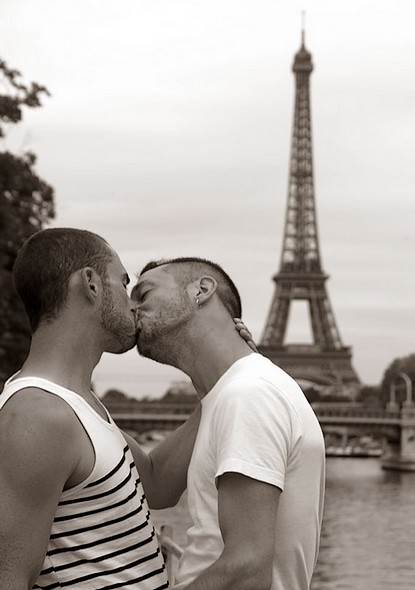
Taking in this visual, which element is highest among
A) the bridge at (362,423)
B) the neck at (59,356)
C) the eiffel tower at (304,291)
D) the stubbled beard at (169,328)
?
the eiffel tower at (304,291)

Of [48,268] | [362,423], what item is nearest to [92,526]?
[48,268]

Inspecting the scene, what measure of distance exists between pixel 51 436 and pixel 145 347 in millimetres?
431

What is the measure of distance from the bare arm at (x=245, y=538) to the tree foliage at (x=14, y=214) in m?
18.0

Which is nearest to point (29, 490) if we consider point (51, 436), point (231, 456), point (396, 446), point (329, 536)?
point (51, 436)

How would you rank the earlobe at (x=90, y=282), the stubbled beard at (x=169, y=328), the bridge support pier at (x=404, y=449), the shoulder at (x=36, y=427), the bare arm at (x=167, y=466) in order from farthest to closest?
→ the bridge support pier at (x=404, y=449) → the bare arm at (x=167, y=466) → the stubbled beard at (x=169, y=328) → the earlobe at (x=90, y=282) → the shoulder at (x=36, y=427)

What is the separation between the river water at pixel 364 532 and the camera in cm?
2706

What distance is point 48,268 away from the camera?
2926 mm

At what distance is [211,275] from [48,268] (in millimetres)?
374

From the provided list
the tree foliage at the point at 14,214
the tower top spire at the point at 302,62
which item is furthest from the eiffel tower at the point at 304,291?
the tree foliage at the point at 14,214

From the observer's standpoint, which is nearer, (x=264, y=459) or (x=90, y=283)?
(x=264, y=459)

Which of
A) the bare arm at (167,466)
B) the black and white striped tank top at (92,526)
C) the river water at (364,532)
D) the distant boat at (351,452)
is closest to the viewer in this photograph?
the black and white striped tank top at (92,526)

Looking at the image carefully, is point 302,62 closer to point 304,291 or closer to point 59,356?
point 304,291

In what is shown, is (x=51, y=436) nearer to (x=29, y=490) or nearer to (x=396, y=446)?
(x=29, y=490)

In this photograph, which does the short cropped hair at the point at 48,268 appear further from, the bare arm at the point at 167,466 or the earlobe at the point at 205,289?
the bare arm at the point at 167,466
